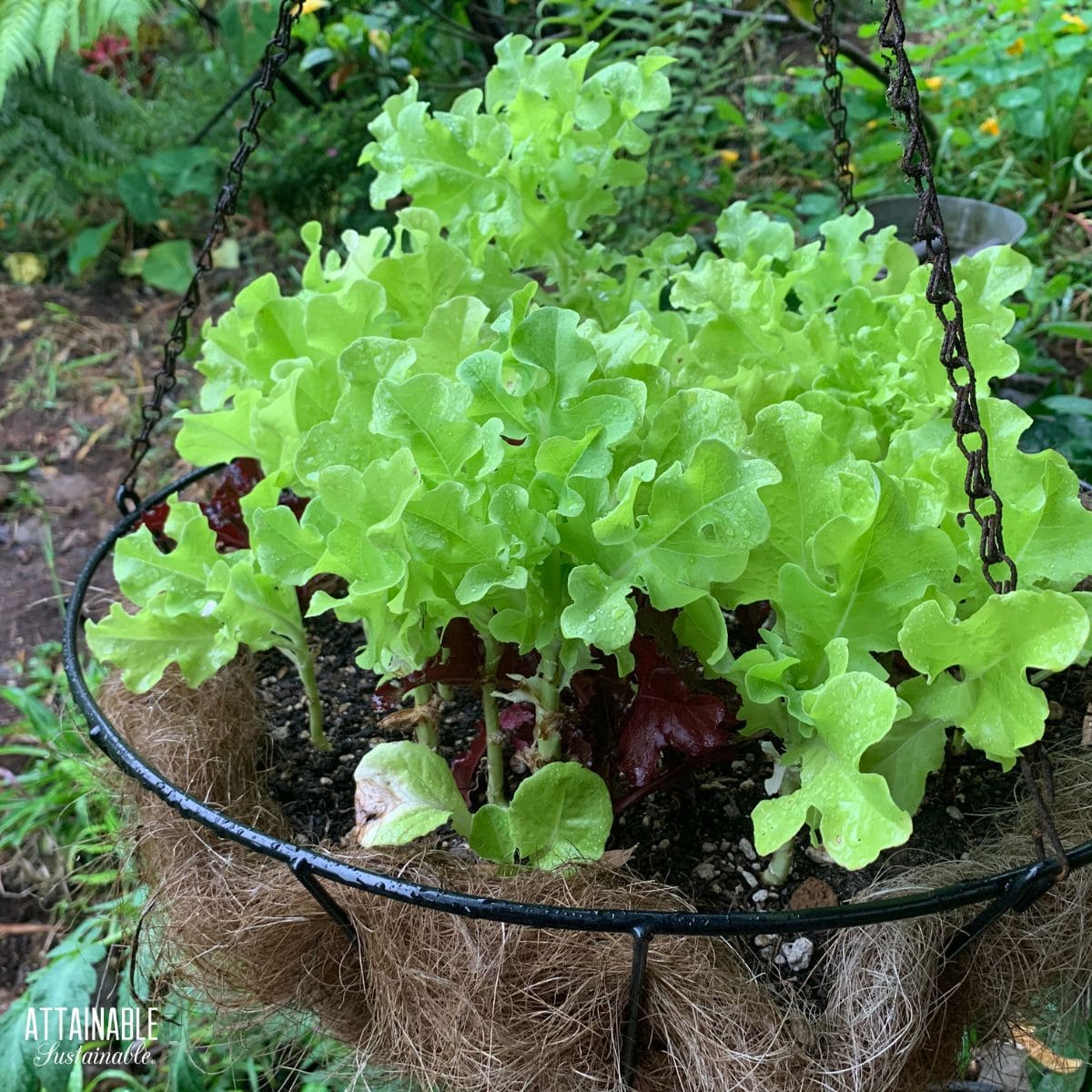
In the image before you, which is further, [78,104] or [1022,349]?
[78,104]

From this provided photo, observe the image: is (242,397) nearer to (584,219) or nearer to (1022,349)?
(584,219)

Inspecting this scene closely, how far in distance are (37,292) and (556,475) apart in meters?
2.70

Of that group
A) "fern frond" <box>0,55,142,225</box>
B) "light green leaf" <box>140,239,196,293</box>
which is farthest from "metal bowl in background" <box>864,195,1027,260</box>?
"fern frond" <box>0,55,142,225</box>

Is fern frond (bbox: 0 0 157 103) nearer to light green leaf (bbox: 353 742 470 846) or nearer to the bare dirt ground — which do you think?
the bare dirt ground

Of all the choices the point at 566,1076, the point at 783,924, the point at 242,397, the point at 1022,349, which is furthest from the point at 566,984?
the point at 1022,349

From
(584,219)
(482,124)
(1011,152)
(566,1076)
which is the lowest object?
(1011,152)

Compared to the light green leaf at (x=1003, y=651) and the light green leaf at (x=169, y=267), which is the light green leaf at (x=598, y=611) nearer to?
the light green leaf at (x=1003, y=651)

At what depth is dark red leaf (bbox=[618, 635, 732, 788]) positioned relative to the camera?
682mm

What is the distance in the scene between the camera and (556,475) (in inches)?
25.7

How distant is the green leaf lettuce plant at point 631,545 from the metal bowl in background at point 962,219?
3.03 ft

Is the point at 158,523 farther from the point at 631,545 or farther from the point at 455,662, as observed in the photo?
the point at 631,545

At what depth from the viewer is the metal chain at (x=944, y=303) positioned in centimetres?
56

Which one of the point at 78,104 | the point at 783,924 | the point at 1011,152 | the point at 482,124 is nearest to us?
the point at 783,924

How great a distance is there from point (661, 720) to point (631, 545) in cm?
14
